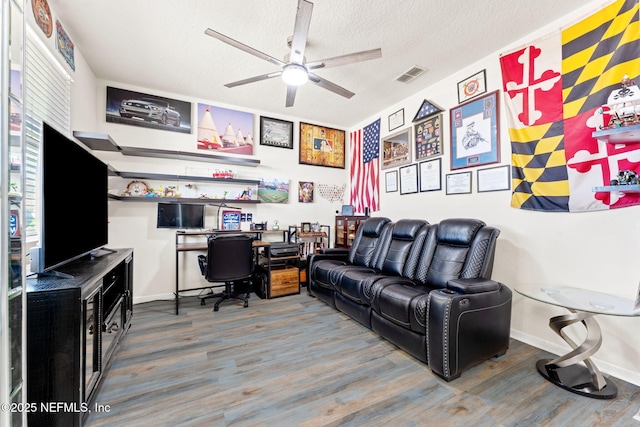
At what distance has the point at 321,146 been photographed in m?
4.66

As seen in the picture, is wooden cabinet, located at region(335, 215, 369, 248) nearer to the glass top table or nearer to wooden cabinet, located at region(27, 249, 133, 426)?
the glass top table

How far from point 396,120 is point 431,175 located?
111 centimetres

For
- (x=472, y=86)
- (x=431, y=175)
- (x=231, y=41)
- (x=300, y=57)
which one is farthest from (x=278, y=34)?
(x=431, y=175)

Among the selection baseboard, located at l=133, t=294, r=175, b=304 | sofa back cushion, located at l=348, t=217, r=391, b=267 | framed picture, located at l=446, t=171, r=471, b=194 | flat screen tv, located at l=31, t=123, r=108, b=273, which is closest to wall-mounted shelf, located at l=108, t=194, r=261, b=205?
flat screen tv, located at l=31, t=123, r=108, b=273

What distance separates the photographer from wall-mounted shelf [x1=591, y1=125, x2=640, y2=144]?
1.62m


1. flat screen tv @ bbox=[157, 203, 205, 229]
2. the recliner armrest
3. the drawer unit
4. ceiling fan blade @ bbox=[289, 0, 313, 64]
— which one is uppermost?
ceiling fan blade @ bbox=[289, 0, 313, 64]

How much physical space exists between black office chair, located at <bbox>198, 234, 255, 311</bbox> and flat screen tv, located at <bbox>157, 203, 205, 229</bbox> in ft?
1.71

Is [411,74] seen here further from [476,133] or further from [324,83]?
[324,83]

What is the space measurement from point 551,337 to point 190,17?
13.7ft

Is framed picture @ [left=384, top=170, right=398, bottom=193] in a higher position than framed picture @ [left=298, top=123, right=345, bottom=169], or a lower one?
lower

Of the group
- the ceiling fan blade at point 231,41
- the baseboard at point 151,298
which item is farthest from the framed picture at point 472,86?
the baseboard at point 151,298

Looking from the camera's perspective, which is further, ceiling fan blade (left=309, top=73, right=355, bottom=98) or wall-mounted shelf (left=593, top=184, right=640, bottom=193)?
ceiling fan blade (left=309, top=73, right=355, bottom=98)

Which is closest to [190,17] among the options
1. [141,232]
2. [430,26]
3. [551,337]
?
[430,26]

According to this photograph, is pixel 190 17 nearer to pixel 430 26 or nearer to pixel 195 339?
pixel 430 26
